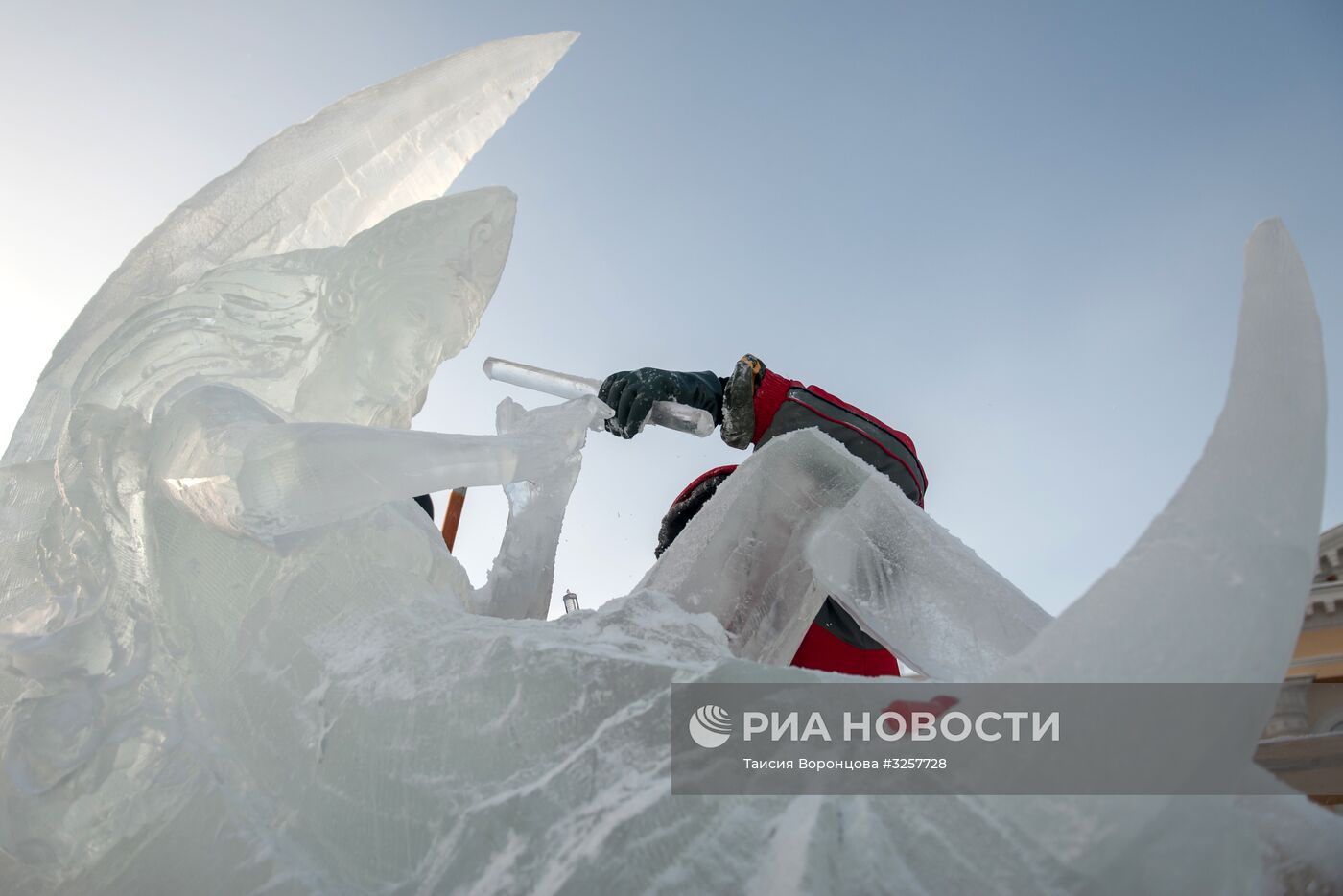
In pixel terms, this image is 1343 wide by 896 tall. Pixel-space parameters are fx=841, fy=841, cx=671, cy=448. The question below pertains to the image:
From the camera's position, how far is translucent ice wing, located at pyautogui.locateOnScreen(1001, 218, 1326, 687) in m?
0.90

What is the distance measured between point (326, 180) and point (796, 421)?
161 cm

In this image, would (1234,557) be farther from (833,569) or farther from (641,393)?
(641,393)

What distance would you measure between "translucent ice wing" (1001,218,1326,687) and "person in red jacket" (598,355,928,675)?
1.59 meters

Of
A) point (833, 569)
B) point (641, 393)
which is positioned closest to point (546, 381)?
point (641, 393)

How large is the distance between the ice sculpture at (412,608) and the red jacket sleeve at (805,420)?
2.06ft

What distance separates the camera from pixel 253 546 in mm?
1588

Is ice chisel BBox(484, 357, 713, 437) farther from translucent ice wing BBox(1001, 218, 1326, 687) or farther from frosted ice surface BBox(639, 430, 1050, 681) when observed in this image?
translucent ice wing BBox(1001, 218, 1326, 687)

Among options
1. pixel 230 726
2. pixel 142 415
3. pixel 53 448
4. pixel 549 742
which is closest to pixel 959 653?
pixel 549 742

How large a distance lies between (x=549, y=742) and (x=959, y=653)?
2.75 ft

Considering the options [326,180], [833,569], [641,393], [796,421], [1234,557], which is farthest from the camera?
[796,421]

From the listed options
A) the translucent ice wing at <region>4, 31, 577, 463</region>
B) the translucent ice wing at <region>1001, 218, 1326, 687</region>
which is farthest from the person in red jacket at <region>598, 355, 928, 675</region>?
the translucent ice wing at <region>1001, 218, 1326, 687</region>

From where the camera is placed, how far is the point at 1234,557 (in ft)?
3.04

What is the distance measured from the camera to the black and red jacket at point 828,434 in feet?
8.91

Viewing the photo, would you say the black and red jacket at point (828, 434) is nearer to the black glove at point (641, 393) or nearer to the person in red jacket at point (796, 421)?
the person in red jacket at point (796, 421)
